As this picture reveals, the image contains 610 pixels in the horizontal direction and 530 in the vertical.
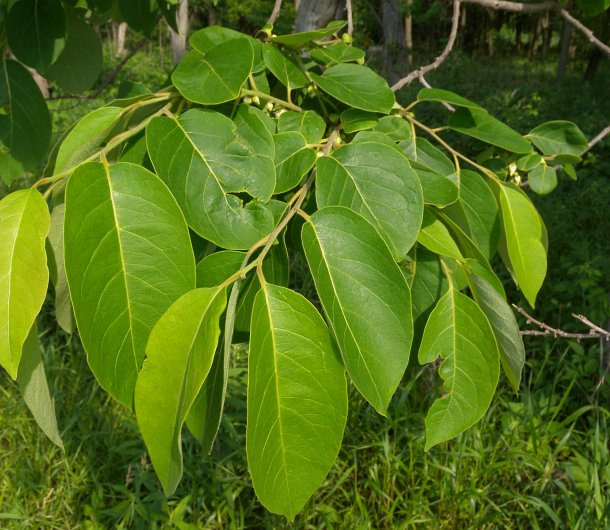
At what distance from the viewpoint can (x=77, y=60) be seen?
1134 millimetres

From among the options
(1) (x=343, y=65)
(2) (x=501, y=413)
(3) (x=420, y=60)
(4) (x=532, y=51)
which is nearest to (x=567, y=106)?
(3) (x=420, y=60)

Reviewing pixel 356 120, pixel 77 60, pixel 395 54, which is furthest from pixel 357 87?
pixel 395 54

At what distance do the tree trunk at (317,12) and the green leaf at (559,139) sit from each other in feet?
2.92

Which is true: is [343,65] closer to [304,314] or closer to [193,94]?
[193,94]

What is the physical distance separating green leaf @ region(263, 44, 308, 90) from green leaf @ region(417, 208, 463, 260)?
0.23 metres

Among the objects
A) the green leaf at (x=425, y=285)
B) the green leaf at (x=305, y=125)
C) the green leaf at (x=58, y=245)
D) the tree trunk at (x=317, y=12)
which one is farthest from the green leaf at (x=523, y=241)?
the tree trunk at (x=317, y=12)

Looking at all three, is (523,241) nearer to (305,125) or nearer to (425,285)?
(425,285)

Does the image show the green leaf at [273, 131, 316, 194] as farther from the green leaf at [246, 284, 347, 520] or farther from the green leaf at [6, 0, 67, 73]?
the green leaf at [6, 0, 67, 73]

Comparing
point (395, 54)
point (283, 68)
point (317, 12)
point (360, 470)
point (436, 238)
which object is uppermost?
point (283, 68)

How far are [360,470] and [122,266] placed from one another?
1883 millimetres

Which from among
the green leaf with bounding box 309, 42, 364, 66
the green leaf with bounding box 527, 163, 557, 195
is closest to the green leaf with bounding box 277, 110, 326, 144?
the green leaf with bounding box 309, 42, 364, 66

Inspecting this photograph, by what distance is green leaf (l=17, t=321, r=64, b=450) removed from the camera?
1.78 ft

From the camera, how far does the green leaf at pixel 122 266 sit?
0.48 meters

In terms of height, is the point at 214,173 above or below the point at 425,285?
above
